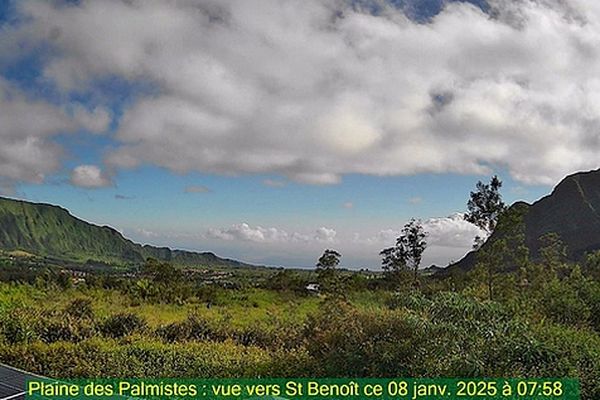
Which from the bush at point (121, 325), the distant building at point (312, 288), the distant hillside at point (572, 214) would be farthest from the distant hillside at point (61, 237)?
the bush at point (121, 325)

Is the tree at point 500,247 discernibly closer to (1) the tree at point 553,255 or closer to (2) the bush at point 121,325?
(1) the tree at point 553,255

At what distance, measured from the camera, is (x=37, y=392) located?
17.6 feet

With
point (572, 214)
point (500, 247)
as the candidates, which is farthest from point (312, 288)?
point (572, 214)

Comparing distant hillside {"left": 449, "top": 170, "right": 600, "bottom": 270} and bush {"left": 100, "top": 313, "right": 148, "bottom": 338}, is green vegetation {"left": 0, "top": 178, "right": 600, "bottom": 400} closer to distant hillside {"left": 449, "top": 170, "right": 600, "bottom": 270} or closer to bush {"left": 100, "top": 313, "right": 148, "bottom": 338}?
bush {"left": 100, "top": 313, "right": 148, "bottom": 338}

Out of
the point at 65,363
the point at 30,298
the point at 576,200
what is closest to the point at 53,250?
the point at 576,200

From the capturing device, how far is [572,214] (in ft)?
155

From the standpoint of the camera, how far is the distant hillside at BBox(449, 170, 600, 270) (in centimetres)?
4247

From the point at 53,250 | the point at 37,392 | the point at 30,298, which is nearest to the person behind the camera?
the point at 37,392

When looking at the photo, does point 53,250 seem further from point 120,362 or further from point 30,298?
point 120,362

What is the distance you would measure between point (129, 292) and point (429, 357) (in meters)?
16.1

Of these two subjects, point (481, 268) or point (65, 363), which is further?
point (481, 268)

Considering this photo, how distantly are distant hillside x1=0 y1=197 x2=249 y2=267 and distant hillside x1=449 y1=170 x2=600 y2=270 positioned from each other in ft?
293

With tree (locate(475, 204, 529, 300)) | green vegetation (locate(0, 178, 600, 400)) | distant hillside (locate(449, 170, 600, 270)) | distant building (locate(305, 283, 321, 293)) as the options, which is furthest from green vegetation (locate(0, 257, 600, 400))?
distant hillside (locate(449, 170, 600, 270))

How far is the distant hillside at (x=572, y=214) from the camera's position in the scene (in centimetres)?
4247
